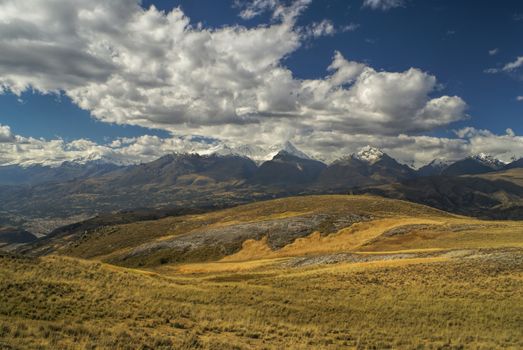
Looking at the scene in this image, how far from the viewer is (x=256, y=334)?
72.6ft

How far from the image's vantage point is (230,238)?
312 ft

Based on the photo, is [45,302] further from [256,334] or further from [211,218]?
[211,218]

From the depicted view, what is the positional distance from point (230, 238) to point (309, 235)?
1968cm

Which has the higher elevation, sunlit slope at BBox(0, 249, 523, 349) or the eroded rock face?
sunlit slope at BBox(0, 249, 523, 349)

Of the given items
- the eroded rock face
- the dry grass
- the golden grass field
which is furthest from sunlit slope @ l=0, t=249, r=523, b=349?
the dry grass

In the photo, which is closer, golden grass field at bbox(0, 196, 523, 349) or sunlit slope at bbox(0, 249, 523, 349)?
sunlit slope at bbox(0, 249, 523, 349)

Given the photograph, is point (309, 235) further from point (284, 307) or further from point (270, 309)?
point (270, 309)

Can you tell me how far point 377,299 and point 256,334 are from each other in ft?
42.6

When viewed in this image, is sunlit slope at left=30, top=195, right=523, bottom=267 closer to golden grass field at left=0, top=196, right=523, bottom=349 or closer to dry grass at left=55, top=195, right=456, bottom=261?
dry grass at left=55, top=195, right=456, bottom=261

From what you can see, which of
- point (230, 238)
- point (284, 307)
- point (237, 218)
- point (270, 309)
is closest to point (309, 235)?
point (230, 238)

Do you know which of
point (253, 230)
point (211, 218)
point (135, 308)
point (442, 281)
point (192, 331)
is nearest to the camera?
point (192, 331)

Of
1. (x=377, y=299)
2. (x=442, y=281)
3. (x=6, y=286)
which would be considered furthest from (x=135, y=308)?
(x=442, y=281)

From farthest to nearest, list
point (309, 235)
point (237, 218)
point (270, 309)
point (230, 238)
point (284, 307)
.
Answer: point (237, 218)
point (230, 238)
point (309, 235)
point (284, 307)
point (270, 309)

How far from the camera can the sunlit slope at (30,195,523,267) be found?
6975cm
